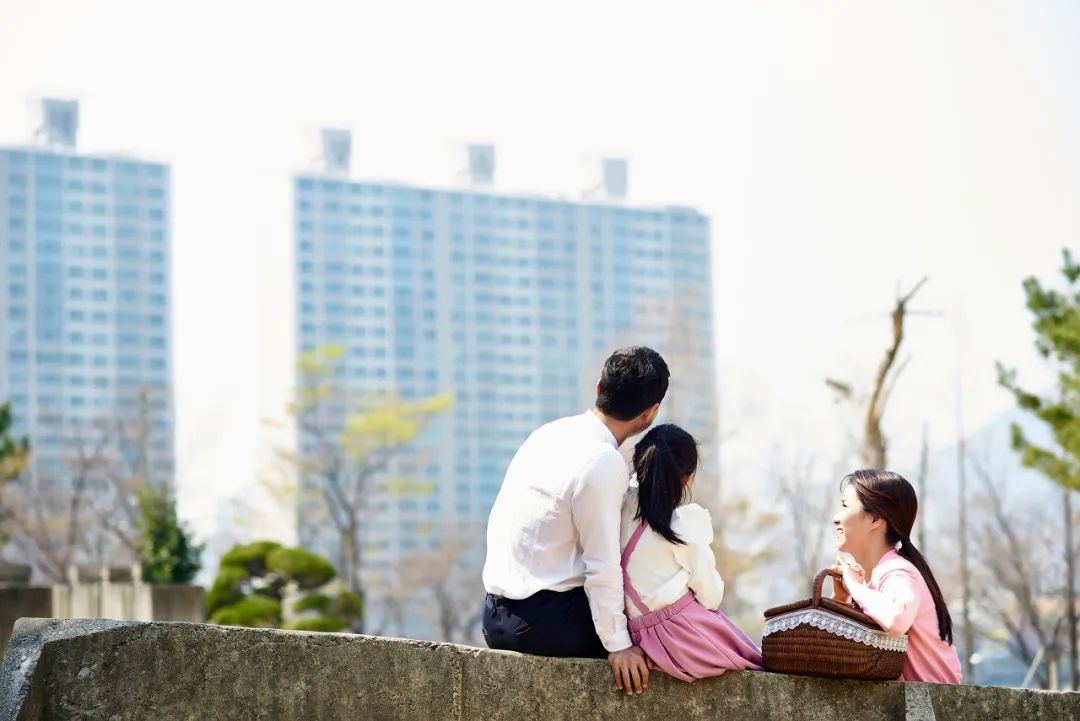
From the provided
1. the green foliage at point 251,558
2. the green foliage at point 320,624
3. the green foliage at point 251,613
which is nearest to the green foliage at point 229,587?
the green foliage at point 251,558

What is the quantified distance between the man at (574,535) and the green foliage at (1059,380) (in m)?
12.2

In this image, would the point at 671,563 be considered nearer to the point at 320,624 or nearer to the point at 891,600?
the point at 891,600

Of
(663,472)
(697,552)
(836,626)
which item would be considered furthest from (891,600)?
(663,472)

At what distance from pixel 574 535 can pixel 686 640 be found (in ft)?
1.37

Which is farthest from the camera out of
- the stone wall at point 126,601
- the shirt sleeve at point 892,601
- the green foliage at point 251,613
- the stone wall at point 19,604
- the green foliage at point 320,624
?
the green foliage at point 320,624

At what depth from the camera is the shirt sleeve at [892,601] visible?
4152mm

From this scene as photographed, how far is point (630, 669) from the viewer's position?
3941 mm

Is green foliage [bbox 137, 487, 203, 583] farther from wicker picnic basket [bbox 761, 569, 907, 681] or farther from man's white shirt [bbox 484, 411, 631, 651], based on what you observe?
wicker picnic basket [bbox 761, 569, 907, 681]

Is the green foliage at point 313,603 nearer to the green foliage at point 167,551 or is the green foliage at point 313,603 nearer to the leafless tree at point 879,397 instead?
the green foliage at point 167,551

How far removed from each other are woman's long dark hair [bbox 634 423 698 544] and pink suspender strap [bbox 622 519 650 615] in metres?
0.05

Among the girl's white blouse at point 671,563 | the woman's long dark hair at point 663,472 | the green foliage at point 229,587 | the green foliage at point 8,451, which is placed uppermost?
the green foliage at point 8,451

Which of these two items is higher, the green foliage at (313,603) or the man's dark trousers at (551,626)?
the man's dark trousers at (551,626)

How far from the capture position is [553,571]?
4.05m

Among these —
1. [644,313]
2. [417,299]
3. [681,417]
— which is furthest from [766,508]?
[417,299]
